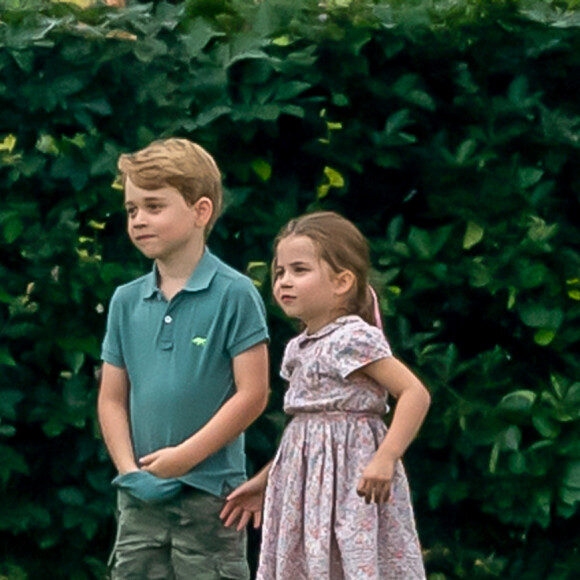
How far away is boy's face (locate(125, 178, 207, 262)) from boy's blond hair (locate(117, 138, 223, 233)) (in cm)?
2

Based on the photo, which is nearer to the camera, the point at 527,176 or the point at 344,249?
the point at 344,249

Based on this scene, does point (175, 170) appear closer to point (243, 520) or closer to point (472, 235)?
point (243, 520)

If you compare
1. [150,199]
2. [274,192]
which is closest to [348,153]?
[274,192]

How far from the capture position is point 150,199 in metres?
5.15

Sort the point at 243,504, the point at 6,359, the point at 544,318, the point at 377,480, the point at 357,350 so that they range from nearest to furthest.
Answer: the point at 377,480
the point at 357,350
the point at 243,504
the point at 6,359
the point at 544,318

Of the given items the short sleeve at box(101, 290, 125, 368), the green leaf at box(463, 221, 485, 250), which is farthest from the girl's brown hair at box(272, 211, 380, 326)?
the green leaf at box(463, 221, 485, 250)

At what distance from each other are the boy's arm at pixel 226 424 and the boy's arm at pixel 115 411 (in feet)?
0.32

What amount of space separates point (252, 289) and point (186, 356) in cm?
26

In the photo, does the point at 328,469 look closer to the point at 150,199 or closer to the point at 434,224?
the point at 150,199

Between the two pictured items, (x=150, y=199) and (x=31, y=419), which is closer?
(x=150, y=199)

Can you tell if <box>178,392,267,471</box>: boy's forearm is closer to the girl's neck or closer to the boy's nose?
the girl's neck

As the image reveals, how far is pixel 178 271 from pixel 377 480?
2.55 feet

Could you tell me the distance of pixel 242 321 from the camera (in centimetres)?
518

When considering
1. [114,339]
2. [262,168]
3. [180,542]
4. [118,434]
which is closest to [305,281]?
[114,339]
